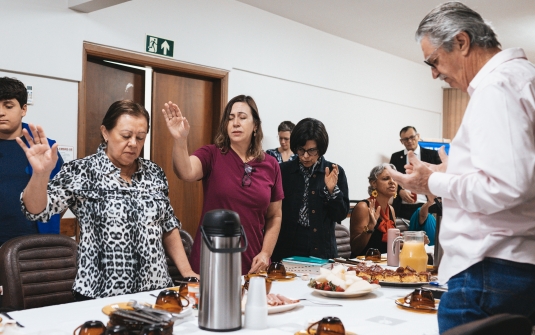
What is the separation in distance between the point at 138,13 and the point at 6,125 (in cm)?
210

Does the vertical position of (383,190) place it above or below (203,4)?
below

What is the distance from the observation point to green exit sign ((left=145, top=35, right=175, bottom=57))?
4578mm

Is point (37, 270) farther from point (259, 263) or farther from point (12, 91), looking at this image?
point (12, 91)

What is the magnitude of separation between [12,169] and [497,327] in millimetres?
2480

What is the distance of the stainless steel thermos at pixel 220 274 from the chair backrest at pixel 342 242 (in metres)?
2.16

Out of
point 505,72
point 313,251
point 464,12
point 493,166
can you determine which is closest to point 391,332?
point 493,166

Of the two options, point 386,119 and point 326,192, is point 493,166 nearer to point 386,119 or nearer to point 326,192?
point 326,192

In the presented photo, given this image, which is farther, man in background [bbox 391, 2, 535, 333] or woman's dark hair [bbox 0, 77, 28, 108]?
woman's dark hair [bbox 0, 77, 28, 108]

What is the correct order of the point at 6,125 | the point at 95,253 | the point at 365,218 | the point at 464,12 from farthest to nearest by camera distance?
1. the point at 365,218
2. the point at 6,125
3. the point at 95,253
4. the point at 464,12

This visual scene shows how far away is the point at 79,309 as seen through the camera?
61.7 inches

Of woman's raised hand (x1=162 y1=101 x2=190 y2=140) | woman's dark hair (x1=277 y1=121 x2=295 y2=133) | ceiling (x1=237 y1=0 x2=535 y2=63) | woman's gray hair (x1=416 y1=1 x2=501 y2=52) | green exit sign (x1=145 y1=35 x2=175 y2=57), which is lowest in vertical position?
woman's raised hand (x1=162 y1=101 x2=190 y2=140)

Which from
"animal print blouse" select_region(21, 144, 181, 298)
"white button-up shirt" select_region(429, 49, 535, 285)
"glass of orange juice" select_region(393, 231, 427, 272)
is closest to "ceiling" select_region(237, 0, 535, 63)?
"glass of orange juice" select_region(393, 231, 427, 272)

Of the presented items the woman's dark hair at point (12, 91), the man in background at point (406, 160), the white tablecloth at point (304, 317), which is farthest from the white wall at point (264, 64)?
the white tablecloth at point (304, 317)

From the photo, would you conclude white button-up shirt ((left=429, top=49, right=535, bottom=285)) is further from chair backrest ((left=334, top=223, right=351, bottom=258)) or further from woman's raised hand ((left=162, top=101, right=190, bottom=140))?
chair backrest ((left=334, top=223, right=351, bottom=258))
